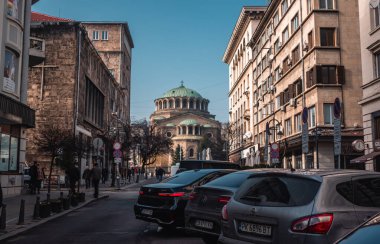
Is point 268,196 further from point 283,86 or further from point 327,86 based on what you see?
point 283,86

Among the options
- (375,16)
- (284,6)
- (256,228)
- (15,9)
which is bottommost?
(256,228)

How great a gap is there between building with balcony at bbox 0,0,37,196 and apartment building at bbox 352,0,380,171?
16.6 m

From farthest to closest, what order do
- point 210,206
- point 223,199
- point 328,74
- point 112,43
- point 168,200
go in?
point 112,43
point 328,74
point 168,200
point 210,206
point 223,199

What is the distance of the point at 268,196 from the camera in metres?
5.73

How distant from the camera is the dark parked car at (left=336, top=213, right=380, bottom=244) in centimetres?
317

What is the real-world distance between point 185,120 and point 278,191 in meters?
128

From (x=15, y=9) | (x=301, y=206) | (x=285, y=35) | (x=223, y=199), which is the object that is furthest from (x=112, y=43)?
(x=301, y=206)

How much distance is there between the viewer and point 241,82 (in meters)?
66.1

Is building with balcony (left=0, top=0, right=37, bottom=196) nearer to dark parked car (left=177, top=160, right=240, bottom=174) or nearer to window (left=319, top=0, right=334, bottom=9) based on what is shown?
dark parked car (left=177, top=160, right=240, bottom=174)

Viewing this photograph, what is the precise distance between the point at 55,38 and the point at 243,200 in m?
30.8

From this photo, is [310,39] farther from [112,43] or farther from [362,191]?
[112,43]

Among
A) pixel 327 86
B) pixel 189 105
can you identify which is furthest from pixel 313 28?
pixel 189 105

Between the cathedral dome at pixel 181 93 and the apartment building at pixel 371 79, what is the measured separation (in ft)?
398

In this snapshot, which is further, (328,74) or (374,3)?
(328,74)
